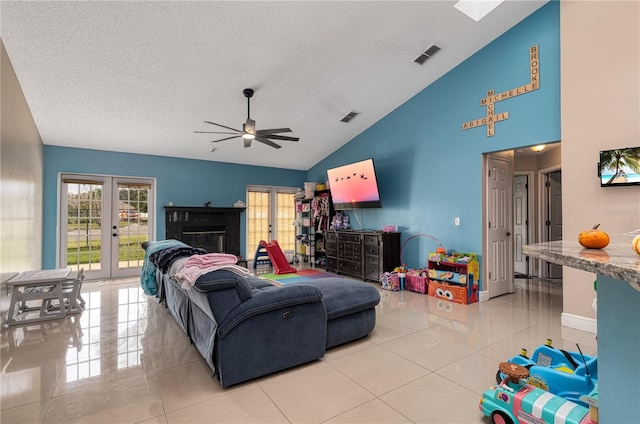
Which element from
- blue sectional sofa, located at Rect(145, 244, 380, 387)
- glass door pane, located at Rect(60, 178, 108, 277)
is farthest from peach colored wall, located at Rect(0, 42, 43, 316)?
blue sectional sofa, located at Rect(145, 244, 380, 387)

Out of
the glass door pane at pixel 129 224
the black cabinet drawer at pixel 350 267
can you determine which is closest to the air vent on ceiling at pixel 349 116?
the black cabinet drawer at pixel 350 267

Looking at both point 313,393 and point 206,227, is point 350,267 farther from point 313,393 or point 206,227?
point 313,393

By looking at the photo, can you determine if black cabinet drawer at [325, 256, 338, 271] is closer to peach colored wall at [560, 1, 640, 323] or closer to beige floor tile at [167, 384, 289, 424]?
peach colored wall at [560, 1, 640, 323]

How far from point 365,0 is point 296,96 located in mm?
1957

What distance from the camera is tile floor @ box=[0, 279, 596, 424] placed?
6.16 feet

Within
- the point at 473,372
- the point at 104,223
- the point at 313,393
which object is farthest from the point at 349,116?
the point at 104,223

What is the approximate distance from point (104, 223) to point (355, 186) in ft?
17.2

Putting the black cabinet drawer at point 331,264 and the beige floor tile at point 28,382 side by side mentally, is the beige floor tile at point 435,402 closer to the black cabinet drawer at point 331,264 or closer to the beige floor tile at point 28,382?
the beige floor tile at point 28,382

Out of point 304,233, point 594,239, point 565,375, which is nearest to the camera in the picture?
point 594,239

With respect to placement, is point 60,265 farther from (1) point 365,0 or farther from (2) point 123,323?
(1) point 365,0

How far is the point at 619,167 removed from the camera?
2.93 metres

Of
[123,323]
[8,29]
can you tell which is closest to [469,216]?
[123,323]

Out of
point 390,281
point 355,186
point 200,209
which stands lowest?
point 390,281

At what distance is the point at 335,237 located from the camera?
6.70m
